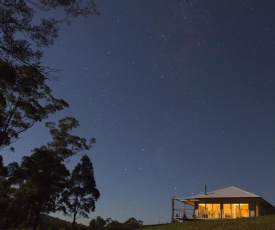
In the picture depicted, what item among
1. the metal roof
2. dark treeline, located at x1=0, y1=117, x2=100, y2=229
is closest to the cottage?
the metal roof

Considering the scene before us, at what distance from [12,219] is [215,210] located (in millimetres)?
32140

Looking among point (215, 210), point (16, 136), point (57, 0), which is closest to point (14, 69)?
point (57, 0)

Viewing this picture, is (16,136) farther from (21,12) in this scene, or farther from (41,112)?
(21,12)

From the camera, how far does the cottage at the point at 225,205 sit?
36.3 meters

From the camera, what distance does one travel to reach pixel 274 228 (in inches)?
874

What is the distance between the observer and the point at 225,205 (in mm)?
37969

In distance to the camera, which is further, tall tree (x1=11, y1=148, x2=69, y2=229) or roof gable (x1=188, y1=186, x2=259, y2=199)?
roof gable (x1=188, y1=186, x2=259, y2=199)

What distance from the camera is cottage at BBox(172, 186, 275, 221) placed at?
36.3 meters

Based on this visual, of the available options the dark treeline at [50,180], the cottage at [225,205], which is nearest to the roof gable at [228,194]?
the cottage at [225,205]

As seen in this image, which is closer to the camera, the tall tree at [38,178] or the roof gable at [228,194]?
the tall tree at [38,178]

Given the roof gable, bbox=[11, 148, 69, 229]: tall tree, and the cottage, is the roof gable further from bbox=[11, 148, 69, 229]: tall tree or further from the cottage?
bbox=[11, 148, 69, 229]: tall tree

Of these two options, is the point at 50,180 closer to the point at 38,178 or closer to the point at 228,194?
the point at 38,178

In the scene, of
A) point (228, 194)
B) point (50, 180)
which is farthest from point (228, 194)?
point (50, 180)

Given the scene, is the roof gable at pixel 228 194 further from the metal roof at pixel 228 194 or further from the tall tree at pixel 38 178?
the tall tree at pixel 38 178
